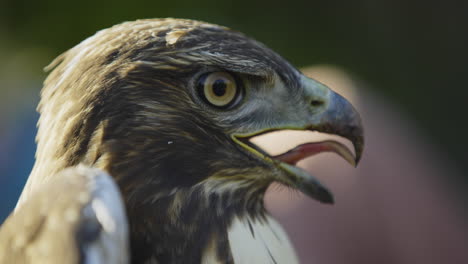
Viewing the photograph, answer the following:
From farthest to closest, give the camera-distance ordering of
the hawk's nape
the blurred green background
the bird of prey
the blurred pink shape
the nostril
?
the blurred green background → the blurred pink shape → the nostril → the bird of prey → the hawk's nape

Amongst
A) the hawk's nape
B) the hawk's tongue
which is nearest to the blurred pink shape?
the hawk's tongue

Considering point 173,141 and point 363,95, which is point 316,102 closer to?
point 173,141

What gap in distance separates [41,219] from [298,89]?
784mm

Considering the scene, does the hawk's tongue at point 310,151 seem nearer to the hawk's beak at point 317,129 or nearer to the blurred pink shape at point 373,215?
the hawk's beak at point 317,129

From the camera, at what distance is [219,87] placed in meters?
1.65

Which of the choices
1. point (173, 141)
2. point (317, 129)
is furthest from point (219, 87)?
point (317, 129)

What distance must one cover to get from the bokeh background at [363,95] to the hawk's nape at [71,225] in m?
1.35

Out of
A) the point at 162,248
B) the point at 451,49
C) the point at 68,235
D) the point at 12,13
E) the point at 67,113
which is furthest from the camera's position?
the point at 451,49

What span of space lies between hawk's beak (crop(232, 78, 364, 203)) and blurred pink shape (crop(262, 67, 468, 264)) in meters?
1.00

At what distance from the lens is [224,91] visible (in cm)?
167

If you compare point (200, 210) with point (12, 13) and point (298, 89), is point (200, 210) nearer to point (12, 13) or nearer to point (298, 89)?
point (298, 89)

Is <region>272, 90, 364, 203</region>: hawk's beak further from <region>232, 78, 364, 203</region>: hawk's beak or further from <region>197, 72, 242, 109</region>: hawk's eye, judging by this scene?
<region>197, 72, 242, 109</region>: hawk's eye

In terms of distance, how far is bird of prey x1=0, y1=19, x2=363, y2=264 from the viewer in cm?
150

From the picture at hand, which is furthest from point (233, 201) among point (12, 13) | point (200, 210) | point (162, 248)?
point (12, 13)
